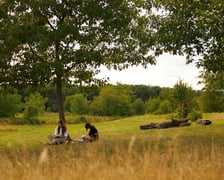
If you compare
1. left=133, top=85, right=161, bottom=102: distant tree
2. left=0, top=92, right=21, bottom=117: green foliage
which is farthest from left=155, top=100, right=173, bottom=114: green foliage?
left=133, top=85, right=161, bottom=102: distant tree

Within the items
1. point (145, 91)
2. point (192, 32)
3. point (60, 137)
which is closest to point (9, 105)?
point (60, 137)

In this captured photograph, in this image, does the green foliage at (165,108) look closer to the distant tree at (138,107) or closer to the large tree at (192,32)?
the distant tree at (138,107)

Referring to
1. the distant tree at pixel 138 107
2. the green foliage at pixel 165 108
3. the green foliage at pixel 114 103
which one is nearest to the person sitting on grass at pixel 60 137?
the green foliage at pixel 165 108

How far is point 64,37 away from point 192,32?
6.46 metres

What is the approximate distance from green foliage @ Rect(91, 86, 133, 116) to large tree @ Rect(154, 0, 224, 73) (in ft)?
216

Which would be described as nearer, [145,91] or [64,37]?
[64,37]

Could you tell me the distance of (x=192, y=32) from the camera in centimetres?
1822

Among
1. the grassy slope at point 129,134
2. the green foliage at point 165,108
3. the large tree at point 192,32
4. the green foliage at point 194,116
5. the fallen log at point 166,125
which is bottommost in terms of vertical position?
the grassy slope at point 129,134

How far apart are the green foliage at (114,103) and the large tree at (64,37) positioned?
203 feet

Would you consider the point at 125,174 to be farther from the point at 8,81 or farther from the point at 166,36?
the point at 8,81

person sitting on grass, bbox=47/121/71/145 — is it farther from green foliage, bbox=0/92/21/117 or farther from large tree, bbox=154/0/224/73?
green foliage, bbox=0/92/21/117

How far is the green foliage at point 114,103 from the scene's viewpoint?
85.3 metres

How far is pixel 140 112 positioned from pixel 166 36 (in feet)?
254

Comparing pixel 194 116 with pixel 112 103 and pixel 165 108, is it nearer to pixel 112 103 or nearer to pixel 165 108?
pixel 165 108
